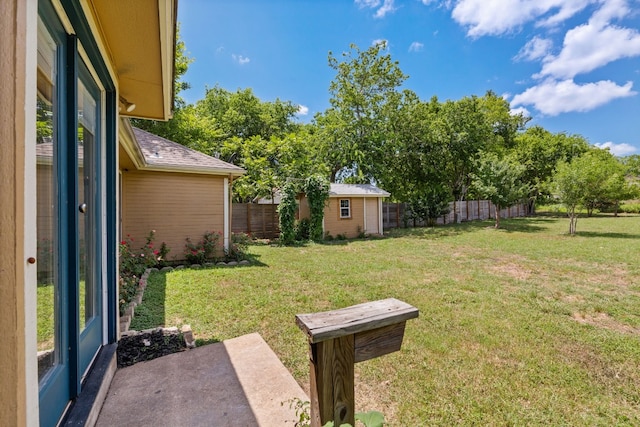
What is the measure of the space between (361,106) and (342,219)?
8192 mm

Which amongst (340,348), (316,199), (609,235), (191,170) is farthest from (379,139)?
(340,348)

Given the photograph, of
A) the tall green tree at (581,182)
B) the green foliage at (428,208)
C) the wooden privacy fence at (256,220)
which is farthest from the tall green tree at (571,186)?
the wooden privacy fence at (256,220)

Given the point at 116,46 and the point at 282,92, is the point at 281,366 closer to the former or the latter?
the point at 116,46

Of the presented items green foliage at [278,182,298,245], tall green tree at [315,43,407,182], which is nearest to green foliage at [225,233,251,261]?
green foliage at [278,182,298,245]

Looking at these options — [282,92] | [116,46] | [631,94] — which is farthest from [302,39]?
[631,94]

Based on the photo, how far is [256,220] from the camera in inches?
472

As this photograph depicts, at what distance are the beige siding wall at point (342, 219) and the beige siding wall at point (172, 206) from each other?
19.4 ft

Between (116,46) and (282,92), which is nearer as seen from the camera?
(116,46)

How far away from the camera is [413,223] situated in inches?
672

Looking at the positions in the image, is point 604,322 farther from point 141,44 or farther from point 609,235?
point 609,235

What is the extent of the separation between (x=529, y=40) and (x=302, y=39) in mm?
9152

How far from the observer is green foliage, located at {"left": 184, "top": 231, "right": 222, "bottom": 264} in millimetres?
7238

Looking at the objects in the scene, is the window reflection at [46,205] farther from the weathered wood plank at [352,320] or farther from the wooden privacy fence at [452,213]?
the wooden privacy fence at [452,213]

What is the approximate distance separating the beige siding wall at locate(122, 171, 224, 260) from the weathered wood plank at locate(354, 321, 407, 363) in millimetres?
7005
